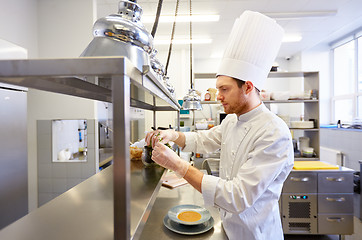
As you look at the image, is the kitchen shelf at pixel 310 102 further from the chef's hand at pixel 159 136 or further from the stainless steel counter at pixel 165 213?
the chef's hand at pixel 159 136

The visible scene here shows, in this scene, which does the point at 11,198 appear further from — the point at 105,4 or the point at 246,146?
the point at 105,4

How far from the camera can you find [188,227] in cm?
137

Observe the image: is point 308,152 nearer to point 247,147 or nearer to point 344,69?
point 247,147

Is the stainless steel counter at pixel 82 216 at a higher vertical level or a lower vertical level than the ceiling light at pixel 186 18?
lower

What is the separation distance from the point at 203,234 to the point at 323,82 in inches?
237

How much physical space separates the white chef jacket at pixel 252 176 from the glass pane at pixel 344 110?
17.2ft

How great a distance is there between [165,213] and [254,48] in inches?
50.8

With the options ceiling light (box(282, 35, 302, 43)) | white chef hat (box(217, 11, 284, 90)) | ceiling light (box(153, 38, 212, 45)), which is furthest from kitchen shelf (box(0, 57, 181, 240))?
ceiling light (box(282, 35, 302, 43))

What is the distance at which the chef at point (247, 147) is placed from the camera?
1021 millimetres

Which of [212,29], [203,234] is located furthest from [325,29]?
[203,234]

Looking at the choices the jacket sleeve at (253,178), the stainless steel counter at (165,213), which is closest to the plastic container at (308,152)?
the stainless steel counter at (165,213)

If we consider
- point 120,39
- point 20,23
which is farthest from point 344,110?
point 20,23

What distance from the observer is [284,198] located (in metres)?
2.89

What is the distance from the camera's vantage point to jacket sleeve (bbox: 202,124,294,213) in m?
1.02
